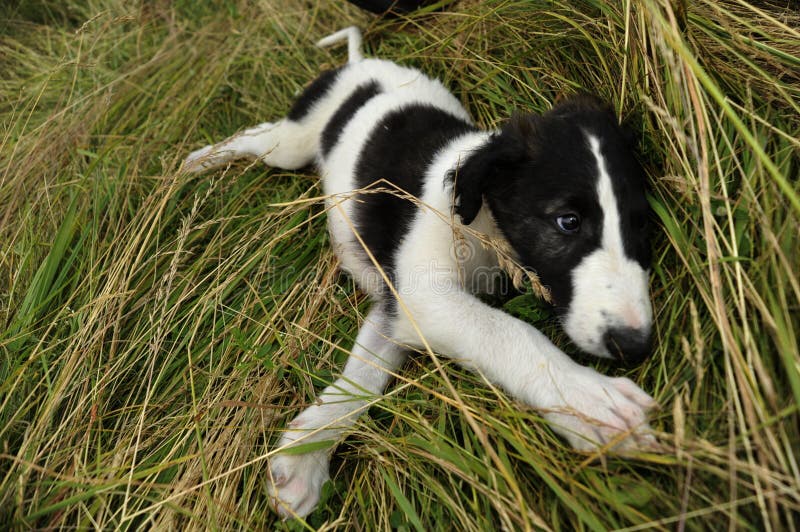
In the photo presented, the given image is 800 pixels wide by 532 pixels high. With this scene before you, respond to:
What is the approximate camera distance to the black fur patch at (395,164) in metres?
2.89

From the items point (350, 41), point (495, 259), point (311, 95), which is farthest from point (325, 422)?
point (350, 41)

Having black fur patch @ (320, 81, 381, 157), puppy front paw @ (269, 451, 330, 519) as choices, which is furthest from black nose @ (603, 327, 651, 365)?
black fur patch @ (320, 81, 381, 157)

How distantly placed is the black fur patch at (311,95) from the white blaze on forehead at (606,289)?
2054mm

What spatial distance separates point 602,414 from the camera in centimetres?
207

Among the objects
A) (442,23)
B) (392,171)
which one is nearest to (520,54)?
(442,23)

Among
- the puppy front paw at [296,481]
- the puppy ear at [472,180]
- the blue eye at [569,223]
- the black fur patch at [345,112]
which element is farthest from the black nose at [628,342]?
the black fur patch at [345,112]

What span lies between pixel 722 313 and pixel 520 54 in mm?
2085

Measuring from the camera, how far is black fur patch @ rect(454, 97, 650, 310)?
7.32 ft

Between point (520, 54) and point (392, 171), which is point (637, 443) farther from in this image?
point (520, 54)

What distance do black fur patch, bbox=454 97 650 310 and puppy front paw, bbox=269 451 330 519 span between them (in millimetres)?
1208

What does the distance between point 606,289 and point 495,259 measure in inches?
31.4

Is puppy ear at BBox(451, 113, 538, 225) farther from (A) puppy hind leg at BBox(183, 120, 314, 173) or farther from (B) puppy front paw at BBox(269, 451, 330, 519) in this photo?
(A) puppy hind leg at BBox(183, 120, 314, 173)

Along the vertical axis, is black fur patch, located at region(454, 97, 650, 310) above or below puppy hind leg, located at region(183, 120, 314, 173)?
above

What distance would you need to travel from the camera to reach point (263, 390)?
268cm
